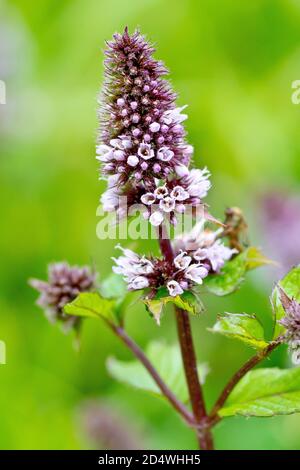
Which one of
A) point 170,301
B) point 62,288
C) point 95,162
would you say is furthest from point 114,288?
point 95,162

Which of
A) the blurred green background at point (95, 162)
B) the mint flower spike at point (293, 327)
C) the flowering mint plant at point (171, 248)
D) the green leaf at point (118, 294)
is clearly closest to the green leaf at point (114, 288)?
the green leaf at point (118, 294)

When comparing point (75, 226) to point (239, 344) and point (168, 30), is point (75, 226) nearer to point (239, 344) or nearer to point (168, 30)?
point (239, 344)

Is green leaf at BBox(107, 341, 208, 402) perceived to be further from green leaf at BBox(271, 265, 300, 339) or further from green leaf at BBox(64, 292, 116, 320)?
green leaf at BBox(271, 265, 300, 339)

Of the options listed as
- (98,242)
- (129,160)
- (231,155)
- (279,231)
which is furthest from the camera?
(231,155)

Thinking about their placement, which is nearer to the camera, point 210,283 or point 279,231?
point 210,283

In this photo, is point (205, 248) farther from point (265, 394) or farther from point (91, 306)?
point (265, 394)

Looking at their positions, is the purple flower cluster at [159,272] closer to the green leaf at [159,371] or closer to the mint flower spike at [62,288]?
the mint flower spike at [62,288]
